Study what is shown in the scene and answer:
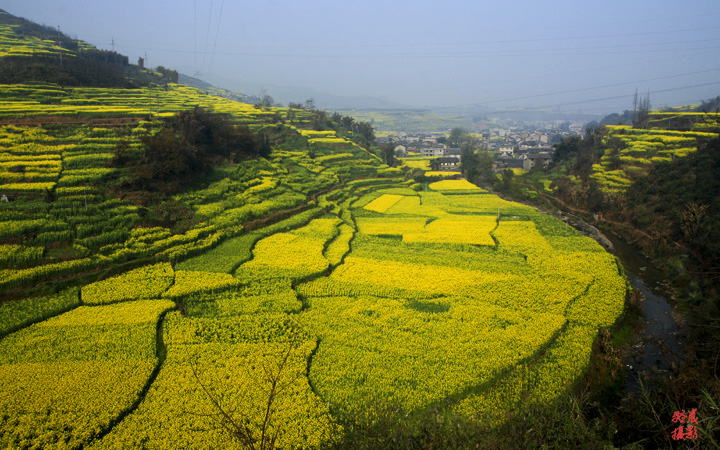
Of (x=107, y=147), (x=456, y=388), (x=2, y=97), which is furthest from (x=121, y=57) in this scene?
(x=456, y=388)

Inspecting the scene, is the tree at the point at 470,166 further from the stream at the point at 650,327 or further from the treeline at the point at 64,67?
the treeline at the point at 64,67

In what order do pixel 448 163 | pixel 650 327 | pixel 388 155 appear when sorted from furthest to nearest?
pixel 448 163 → pixel 388 155 → pixel 650 327

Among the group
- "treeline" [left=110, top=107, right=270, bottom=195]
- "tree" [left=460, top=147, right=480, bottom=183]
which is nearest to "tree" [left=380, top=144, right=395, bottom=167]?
"tree" [left=460, top=147, right=480, bottom=183]

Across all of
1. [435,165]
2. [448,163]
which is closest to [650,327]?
[435,165]

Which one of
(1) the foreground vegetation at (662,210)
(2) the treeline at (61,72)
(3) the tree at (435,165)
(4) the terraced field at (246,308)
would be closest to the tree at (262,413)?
(4) the terraced field at (246,308)

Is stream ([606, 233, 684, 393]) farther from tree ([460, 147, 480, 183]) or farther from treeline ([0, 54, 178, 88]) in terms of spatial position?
treeline ([0, 54, 178, 88])

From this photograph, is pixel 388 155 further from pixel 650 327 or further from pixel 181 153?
pixel 650 327
